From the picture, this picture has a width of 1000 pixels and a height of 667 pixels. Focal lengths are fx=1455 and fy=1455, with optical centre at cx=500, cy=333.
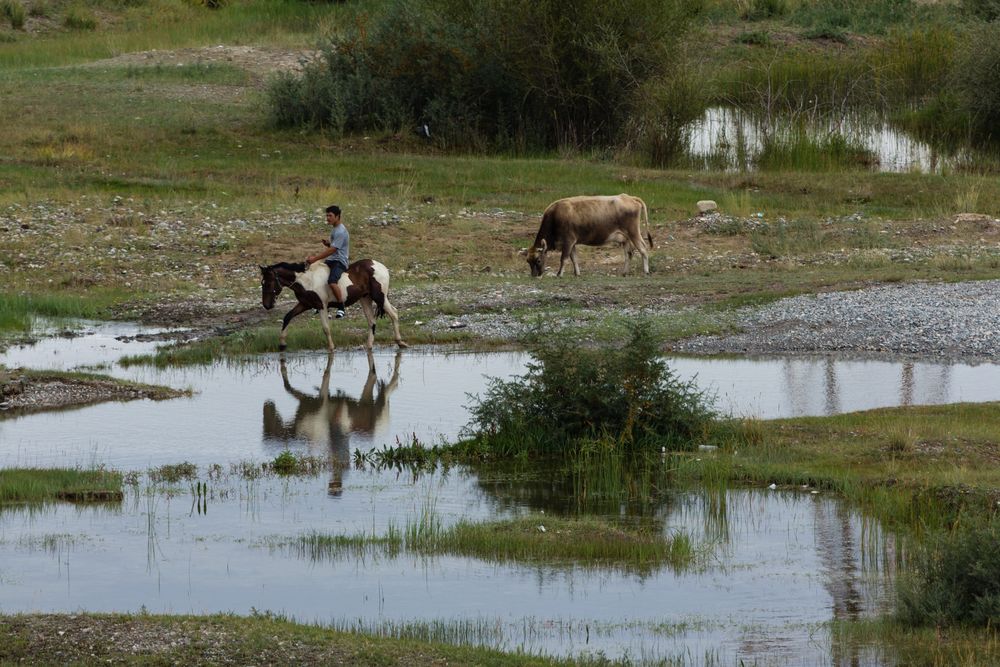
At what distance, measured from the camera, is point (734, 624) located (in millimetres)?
9750

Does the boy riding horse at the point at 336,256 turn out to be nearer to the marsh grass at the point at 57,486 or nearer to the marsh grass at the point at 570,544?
the marsh grass at the point at 57,486

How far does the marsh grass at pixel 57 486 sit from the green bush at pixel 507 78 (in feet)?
93.4

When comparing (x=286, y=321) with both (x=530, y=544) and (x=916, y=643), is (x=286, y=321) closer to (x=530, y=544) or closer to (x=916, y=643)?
(x=530, y=544)

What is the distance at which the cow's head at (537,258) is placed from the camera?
88.9 feet

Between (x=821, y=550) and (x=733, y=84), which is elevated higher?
(x=733, y=84)

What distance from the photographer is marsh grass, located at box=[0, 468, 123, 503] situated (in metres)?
13.1

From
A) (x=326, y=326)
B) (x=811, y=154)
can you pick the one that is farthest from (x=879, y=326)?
(x=811, y=154)

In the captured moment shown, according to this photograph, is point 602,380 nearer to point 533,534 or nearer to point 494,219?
point 533,534

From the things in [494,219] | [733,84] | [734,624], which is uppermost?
[733,84]

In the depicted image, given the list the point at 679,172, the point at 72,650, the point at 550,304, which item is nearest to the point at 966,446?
the point at 72,650

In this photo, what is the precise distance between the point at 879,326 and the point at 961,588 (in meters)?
11.9

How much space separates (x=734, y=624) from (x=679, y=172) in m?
29.0

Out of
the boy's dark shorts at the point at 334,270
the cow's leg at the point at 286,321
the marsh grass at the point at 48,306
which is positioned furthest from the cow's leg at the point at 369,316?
the marsh grass at the point at 48,306

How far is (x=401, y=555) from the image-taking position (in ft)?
37.8
